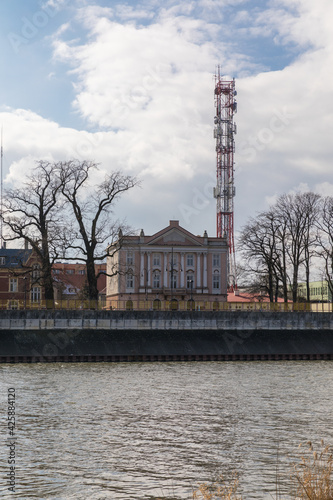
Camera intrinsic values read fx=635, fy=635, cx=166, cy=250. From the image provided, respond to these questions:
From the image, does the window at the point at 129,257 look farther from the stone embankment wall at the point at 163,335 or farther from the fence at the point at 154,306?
the stone embankment wall at the point at 163,335

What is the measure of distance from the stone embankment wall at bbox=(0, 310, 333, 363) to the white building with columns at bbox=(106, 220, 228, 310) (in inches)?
1595

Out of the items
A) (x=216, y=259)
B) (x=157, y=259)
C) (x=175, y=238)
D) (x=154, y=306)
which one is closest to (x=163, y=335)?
(x=154, y=306)

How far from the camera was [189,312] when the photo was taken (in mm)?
59781

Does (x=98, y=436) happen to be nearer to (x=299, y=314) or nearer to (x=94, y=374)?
(x=94, y=374)

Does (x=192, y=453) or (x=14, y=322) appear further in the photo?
(x=14, y=322)

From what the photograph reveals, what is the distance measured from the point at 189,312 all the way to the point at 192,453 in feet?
135

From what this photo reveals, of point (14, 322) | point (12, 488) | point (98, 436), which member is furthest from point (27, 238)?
point (12, 488)

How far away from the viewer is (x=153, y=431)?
2177cm

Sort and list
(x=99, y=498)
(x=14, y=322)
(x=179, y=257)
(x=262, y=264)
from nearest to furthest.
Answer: (x=99, y=498), (x=14, y=322), (x=262, y=264), (x=179, y=257)

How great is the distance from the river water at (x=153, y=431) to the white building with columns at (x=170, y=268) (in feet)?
202

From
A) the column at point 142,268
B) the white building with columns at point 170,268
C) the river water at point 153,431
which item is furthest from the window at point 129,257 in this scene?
the river water at point 153,431

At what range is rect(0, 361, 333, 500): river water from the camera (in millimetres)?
15643

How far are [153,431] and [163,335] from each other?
3696 centimetres

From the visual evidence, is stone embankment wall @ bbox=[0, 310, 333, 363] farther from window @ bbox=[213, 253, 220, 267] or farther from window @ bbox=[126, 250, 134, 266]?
window @ bbox=[126, 250, 134, 266]
